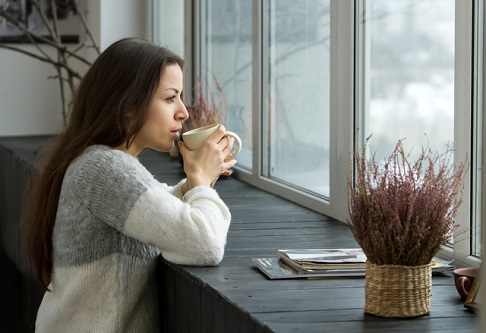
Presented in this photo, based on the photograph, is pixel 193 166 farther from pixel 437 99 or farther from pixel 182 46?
pixel 182 46

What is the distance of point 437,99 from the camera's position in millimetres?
2660

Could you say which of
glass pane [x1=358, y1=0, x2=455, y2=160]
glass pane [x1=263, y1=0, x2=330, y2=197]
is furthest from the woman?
glass pane [x1=263, y1=0, x2=330, y2=197]

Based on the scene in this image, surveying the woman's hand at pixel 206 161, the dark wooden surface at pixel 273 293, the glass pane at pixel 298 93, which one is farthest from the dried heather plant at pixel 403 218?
the glass pane at pixel 298 93

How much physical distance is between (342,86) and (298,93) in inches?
22.8

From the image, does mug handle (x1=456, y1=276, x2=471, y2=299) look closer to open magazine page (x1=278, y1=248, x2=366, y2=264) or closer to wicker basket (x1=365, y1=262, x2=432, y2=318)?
wicker basket (x1=365, y1=262, x2=432, y2=318)

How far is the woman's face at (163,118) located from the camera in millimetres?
2529

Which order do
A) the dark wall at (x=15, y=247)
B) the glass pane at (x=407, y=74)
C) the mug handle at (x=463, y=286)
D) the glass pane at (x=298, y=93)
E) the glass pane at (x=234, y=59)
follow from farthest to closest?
1. the dark wall at (x=15, y=247)
2. the glass pane at (x=234, y=59)
3. the glass pane at (x=298, y=93)
4. the glass pane at (x=407, y=74)
5. the mug handle at (x=463, y=286)

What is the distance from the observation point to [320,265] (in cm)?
230

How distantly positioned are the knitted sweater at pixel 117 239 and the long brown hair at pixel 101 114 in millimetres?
64

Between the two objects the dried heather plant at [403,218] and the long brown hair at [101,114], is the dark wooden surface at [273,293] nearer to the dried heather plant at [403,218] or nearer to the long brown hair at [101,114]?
the dried heather plant at [403,218]

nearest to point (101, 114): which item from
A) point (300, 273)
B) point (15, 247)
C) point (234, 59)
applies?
point (300, 273)

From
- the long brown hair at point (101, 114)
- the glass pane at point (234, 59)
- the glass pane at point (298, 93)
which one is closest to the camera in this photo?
the long brown hair at point (101, 114)

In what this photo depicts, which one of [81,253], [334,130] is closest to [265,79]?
[334,130]

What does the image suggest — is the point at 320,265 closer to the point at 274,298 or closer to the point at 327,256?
the point at 327,256
